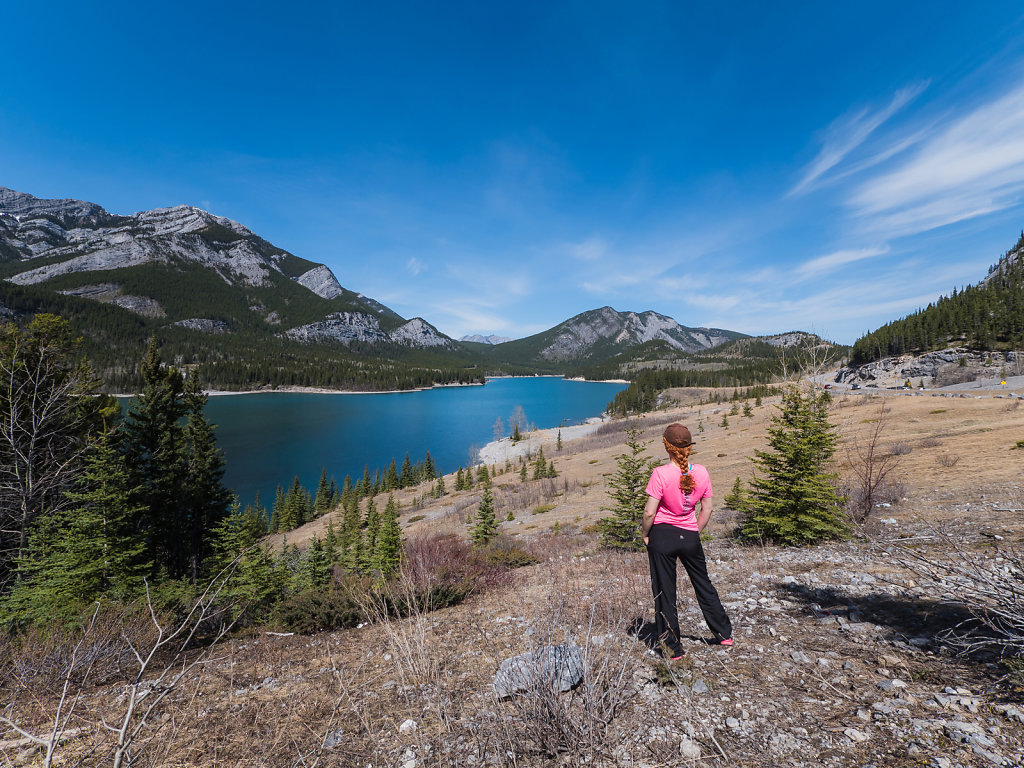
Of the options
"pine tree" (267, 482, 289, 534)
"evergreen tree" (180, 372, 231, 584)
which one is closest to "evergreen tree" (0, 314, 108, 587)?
"evergreen tree" (180, 372, 231, 584)

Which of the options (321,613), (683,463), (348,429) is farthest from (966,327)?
(348,429)

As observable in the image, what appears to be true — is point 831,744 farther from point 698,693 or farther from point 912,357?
point 912,357

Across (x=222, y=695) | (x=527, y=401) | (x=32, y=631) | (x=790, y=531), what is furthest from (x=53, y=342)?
(x=527, y=401)

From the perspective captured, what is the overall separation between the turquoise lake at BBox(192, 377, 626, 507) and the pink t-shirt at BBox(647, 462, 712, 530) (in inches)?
1900

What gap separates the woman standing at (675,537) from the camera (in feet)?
12.8

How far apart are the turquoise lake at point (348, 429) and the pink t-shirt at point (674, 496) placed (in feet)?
158

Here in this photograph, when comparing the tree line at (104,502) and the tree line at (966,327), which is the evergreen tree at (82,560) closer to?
the tree line at (104,502)

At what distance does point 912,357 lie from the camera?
3135 inches

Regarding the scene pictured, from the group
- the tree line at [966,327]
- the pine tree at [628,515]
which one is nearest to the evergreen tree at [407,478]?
the pine tree at [628,515]

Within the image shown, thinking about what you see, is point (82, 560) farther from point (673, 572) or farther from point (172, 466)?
point (673, 572)

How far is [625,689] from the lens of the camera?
3.37 m

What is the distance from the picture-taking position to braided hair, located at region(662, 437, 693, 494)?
3.97 metres

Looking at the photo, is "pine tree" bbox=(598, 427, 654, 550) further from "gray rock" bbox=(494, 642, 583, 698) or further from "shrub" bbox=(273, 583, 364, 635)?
"gray rock" bbox=(494, 642, 583, 698)

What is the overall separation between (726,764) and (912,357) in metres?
112
